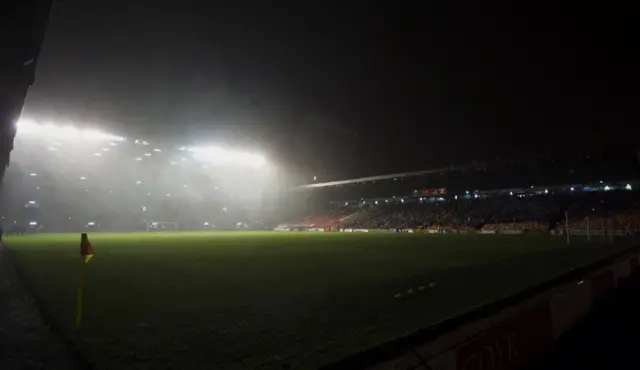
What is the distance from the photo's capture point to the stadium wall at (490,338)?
2.81 meters

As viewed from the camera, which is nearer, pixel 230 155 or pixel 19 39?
pixel 19 39

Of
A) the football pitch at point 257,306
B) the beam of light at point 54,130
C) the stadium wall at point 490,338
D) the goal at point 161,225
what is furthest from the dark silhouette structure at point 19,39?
the goal at point 161,225

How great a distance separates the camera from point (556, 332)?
4.55m

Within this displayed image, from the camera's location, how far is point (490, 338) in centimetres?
313

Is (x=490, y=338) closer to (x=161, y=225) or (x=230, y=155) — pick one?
(x=230, y=155)

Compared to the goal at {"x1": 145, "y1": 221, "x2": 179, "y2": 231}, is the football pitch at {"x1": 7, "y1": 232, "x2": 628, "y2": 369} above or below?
below

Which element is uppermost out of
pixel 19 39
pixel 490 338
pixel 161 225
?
pixel 19 39

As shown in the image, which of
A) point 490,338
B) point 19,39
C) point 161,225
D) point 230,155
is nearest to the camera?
point 490,338

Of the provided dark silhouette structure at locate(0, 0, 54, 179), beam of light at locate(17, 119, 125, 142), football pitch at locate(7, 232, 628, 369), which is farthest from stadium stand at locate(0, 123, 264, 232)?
football pitch at locate(7, 232, 628, 369)

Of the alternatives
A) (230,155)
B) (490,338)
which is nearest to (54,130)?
(230,155)

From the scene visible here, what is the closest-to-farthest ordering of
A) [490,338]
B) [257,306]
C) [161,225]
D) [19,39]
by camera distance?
1. [490,338]
2. [19,39]
3. [257,306]
4. [161,225]

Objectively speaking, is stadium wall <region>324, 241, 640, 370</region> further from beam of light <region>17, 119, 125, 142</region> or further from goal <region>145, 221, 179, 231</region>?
goal <region>145, 221, 179, 231</region>

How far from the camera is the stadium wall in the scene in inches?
111

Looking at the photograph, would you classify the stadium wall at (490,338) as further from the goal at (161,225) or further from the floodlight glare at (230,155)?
the goal at (161,225)
